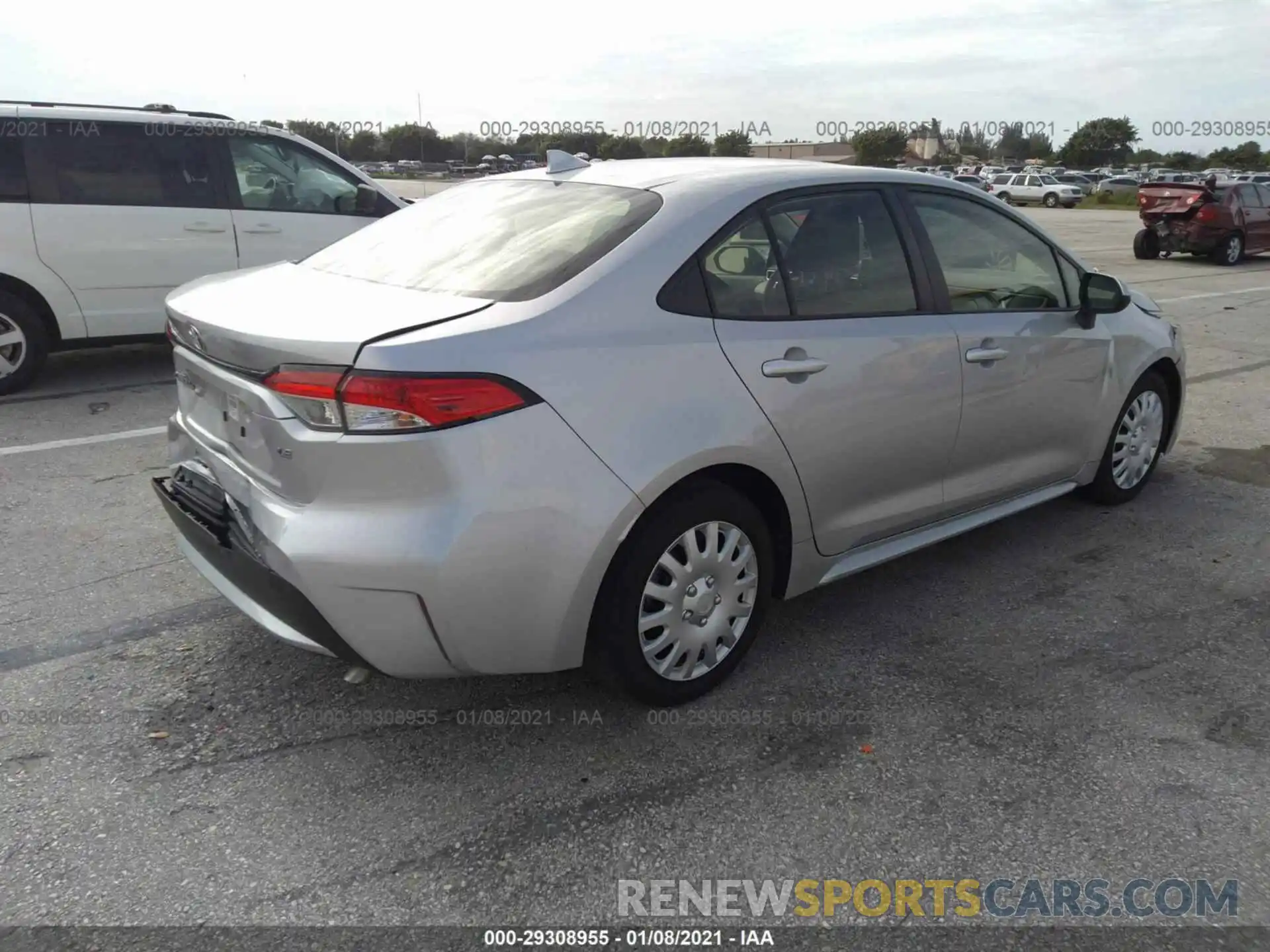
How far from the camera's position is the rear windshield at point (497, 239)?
112 inches

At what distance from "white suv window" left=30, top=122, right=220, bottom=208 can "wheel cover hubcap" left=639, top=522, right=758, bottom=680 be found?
5.63m

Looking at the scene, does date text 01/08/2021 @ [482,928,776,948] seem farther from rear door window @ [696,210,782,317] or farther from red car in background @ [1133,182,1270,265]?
red car in background @ [1133,182,1270,265]

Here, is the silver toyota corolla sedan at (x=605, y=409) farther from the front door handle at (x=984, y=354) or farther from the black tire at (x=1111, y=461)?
the black tire at (x=1111, y=461)

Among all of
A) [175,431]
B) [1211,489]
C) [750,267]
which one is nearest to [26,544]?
[175,431]

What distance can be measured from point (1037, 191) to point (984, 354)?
46.7 m

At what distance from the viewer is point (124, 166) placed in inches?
264

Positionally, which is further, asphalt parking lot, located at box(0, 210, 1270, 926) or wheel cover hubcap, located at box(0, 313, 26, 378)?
wheel cover hubcap, located at box(0, 313, 26, 378)

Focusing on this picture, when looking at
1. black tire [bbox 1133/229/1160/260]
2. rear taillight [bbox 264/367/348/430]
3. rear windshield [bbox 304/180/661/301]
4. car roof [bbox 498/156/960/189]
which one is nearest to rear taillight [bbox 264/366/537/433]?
rear taillight [bbox 264/367/348/430]

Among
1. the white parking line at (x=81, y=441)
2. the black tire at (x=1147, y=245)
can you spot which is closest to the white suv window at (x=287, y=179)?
the white parking line at (x=81, y=441)

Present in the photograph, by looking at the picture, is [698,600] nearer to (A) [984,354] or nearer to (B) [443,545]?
(B) [443,545]

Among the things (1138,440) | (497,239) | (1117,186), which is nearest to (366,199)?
(497,239)

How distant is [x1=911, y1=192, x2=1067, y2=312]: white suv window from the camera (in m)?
3.72

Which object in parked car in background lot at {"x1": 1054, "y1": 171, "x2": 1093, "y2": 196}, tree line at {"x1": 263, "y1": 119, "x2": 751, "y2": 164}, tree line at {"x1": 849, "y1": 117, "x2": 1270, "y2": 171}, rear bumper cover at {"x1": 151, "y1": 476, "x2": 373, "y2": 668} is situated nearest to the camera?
rear bumper cover at {"x1": 151, "y1": 476, "x2": 373, "y2": 668}

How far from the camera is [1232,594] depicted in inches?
157
